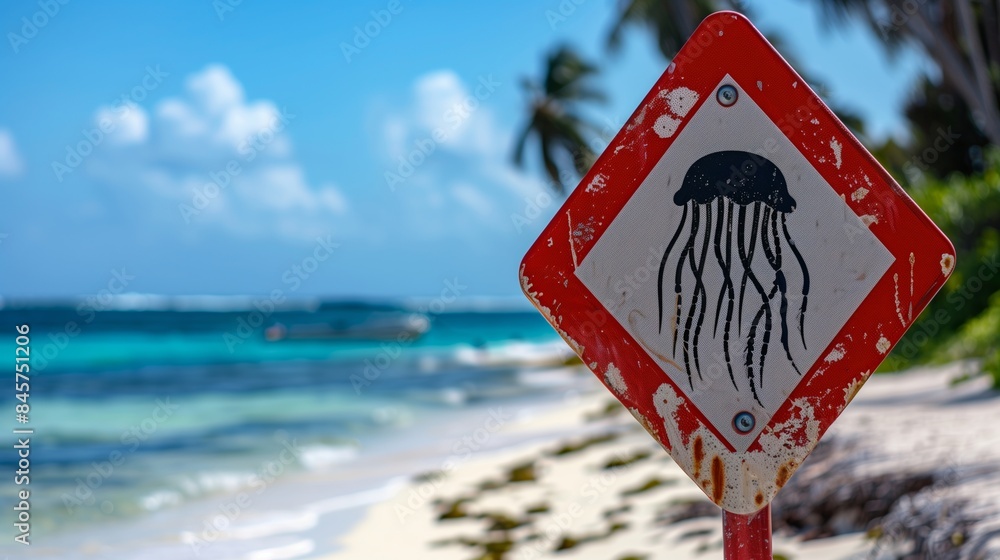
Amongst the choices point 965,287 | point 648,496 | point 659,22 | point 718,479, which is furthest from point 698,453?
point 659,22

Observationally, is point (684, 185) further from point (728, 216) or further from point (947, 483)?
point (947, 483)

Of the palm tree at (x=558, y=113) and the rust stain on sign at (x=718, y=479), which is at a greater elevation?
the palm tree at (x=558, y=113)

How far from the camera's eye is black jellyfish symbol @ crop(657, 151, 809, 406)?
1420 mm

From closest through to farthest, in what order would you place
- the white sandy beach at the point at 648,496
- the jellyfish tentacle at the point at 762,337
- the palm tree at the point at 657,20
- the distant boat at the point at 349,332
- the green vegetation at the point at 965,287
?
the jellyfish tentacle at the point at 762,337
the white sandy beach at the point at 648,496
the green vegetation at the point at 965,287
the palm tree at the point at 657,20
the distant boat at the point at 349,332

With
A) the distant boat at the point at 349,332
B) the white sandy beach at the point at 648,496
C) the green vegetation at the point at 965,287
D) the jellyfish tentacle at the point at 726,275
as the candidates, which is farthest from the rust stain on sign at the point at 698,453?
the distant boat at the point at 349,332

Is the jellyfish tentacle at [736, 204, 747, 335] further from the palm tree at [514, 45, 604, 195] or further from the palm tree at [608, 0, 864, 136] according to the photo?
the palm tree at [514, 45, 604, 195]

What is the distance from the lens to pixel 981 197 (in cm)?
1539

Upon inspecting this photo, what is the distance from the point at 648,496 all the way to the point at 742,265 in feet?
17.6

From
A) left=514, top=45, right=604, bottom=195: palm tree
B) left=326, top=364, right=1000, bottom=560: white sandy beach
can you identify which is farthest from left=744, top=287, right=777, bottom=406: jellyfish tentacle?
left=514, top=45, right=604, bottom=195: palm tree

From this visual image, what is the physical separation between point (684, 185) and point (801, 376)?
1.16ft

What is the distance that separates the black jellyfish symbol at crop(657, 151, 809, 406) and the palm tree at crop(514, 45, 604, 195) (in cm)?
2643

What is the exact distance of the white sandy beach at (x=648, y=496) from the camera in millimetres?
3758

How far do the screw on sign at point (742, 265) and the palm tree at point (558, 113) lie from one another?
26416mm

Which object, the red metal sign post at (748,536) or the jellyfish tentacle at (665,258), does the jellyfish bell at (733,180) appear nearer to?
the jellyfish tentacle at (665,258)
